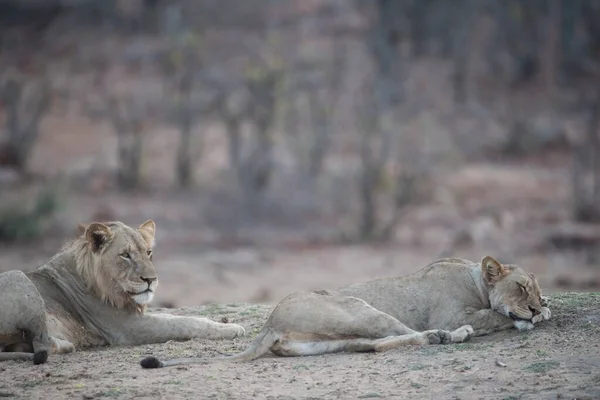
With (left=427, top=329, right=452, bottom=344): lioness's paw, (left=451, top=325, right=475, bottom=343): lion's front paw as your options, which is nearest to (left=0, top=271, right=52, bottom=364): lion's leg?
(left=427, top=329, right=452, bottom=344): lioness's paw

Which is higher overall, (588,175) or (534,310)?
(588,175)


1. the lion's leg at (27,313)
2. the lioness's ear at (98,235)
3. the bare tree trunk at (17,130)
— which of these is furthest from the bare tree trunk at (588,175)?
the lion's leg at (27,313)

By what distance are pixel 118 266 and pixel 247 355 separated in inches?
48.9

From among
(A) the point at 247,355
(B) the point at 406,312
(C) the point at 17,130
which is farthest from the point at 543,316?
(C) the point at 17,130

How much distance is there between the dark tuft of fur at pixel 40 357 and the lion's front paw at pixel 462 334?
94.2 inches

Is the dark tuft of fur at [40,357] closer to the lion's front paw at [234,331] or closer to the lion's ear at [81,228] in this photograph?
the lion's ear at [81,228]

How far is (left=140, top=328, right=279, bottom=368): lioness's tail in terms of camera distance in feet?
20.6

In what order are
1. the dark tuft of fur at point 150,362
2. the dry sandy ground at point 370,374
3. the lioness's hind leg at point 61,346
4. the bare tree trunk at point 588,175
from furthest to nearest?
the bare tree trunk at point 588,175 → the lioness's hind leg at point 61,346 → the dark tuft of fur at point 150,362 → the dry sandy ground at point 370,374

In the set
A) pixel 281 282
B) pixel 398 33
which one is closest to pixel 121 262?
pixel 281 282

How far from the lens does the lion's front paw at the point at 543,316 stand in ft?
22.1

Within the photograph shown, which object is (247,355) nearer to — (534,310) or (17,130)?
(534,310)

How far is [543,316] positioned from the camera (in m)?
6.79

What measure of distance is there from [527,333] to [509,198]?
42.6 ft

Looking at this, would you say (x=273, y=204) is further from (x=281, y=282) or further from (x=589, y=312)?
(x=589, y=312)
